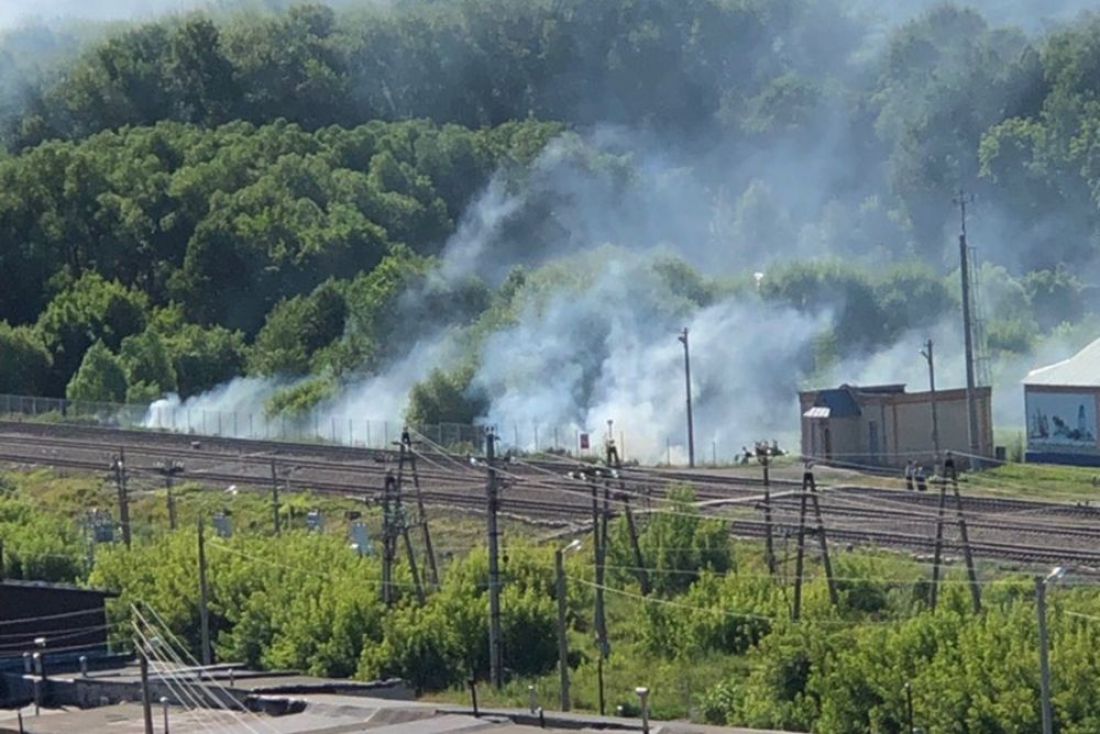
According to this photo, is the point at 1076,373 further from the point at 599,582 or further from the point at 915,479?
the point at 599,582

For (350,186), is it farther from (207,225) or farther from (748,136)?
(748,136)

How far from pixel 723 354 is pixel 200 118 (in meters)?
36.8

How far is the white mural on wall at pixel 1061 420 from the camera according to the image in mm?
45344

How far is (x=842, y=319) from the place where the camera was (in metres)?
60.7

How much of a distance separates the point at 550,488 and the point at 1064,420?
9.89 metres

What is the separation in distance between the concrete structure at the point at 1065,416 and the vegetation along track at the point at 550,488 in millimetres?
6586

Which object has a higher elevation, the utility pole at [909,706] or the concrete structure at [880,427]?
the concrete structure at [880,427]

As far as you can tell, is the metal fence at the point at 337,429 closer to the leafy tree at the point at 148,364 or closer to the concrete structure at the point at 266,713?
the leafy tree at the point at 148,364

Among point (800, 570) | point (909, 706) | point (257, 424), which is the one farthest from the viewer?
point (257, 424)

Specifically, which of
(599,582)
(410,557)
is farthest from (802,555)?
(410,557)

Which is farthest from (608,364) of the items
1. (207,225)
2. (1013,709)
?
(1013,709)

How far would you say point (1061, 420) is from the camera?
150 feet

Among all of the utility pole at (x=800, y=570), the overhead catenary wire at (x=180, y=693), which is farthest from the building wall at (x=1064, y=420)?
the overhead catenary wire at (x=180, y=693)

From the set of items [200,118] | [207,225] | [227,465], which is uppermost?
[200,118]
